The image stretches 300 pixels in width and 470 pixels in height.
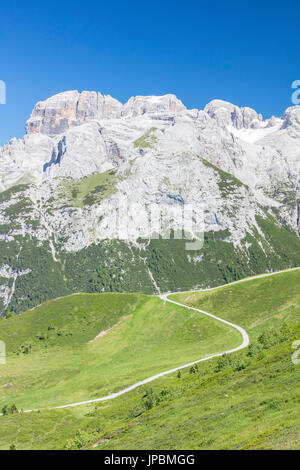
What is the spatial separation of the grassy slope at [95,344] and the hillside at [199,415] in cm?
1426

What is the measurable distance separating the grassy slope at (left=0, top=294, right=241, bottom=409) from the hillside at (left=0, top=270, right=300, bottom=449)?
14260 millimetres

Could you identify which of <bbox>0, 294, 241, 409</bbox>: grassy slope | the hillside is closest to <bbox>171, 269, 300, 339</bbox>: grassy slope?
<bbox>0, 294, 241, 409</bbox>: grassy slope

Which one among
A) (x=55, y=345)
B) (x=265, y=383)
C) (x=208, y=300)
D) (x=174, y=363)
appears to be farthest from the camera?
(x=208, y=300)

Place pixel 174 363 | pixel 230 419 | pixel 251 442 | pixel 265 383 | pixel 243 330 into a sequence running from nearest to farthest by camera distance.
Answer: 1. pixel 251 442
2. pixel 230 419
3. pixel 265 383
4. pixel 174 363
5. pixel 243 330

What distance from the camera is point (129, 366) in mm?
109500

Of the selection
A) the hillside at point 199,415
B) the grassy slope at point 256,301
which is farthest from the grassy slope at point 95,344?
the hillside at point 199,415

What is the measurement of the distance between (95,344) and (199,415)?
89.0m

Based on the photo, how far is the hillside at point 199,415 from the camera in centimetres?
3550

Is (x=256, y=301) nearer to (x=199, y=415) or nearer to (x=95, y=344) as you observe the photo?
(x=95, y=344)

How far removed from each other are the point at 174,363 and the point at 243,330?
29.5 meters

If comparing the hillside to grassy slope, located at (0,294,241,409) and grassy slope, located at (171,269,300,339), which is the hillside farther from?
grassy slope, located at (171,269,300,339)

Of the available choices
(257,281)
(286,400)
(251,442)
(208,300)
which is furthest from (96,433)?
(257,281)

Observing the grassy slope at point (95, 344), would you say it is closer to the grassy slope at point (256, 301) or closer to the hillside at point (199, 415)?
the grassy slope at point (256, 301)
